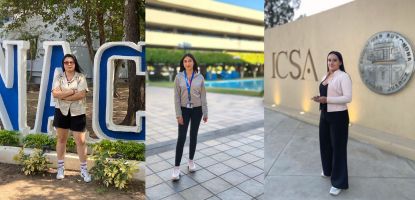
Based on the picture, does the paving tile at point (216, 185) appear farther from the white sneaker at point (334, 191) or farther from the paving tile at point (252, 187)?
the white sneaker at point (334, 191)

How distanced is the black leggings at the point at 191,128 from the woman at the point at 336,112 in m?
1.03

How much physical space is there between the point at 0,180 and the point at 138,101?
146cm

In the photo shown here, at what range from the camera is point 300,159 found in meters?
3.53

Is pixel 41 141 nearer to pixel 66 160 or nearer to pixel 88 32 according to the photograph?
pixel 66 160

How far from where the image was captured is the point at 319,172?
10.2ft

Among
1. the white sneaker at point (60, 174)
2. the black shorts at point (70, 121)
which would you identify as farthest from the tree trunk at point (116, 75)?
the white sneaker at point (60, 174)

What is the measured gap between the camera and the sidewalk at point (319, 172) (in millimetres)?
2629

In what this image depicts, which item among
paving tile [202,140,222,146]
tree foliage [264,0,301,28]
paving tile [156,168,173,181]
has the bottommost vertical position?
paving tile [156,168,173,181]

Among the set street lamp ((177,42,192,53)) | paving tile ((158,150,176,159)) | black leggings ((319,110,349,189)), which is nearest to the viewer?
street lamp ((177,42,192,53))

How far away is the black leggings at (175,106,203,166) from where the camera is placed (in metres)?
1.87

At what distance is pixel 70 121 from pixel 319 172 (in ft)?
7.82

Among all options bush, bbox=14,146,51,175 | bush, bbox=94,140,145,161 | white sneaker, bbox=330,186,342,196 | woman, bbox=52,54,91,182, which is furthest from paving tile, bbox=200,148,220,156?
bush, bbox=14,146,51,175

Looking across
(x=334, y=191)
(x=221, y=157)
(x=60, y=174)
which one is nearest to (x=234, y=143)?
(x=221, y=157)

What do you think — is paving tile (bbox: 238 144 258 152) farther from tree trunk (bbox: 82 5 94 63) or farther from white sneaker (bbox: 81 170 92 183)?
tree trunk (bbox: 82 5 94 63)
